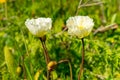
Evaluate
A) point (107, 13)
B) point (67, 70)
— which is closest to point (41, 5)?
point (107, 13)

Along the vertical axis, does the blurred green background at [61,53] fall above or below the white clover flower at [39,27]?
below

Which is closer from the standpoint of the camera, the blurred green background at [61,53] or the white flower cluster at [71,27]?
the white flower cluster at [71,27]

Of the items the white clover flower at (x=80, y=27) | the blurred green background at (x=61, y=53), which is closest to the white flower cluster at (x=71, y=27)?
the white clover flower at (x=80, y=27)

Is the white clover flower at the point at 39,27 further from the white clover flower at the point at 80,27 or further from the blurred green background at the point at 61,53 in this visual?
the blurred green background at the point at 61,53

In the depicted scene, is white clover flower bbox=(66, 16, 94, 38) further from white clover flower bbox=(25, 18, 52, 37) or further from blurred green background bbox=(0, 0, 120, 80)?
blurred green background bbox=(0, 0, 120, 80)

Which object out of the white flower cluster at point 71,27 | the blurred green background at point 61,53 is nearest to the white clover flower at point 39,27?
the white flower cluster at point 71,27

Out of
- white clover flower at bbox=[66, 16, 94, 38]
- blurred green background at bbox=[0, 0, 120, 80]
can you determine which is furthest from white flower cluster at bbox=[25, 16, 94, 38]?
blurred green background at bbox=[0, 0, 120, 80]

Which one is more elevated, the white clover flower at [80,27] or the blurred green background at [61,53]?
the white clover flower at [80,27]

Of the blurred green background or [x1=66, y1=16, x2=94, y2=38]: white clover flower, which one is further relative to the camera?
the blurred green background
